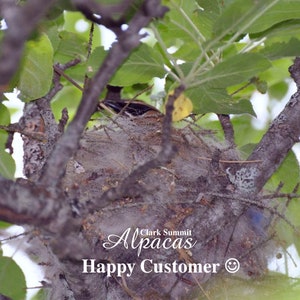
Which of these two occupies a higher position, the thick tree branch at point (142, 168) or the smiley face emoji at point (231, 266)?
the smiley face emoji at point (231, 266)

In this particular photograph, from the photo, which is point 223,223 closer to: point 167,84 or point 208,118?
point 167,84

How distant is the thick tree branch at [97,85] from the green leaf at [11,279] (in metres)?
0.95

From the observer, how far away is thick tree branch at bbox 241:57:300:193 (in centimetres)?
265

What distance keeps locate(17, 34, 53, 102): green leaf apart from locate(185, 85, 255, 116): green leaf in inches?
22.7

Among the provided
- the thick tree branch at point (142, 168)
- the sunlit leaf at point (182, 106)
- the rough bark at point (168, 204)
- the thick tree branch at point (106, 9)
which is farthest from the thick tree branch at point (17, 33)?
the sunlit leaf at point (182, 106)

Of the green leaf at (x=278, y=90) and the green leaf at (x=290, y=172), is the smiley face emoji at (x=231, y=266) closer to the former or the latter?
the green leaf at (x=290, y=172)

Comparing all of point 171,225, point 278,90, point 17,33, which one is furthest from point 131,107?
point 17,33

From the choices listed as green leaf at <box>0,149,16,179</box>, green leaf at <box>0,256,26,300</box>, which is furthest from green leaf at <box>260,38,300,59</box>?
green leaf at <box>0,256,26,300</box>

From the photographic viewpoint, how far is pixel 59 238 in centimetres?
165

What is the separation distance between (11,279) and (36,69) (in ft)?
2.60

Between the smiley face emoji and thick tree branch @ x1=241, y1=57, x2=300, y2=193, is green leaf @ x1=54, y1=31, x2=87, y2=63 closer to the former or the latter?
thick tree branch @ x1=241, y1=57, x2=300, y2=193

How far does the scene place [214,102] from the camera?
8.22ft

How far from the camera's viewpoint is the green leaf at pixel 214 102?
95.2 inches

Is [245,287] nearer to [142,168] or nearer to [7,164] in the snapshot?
[7,164]
